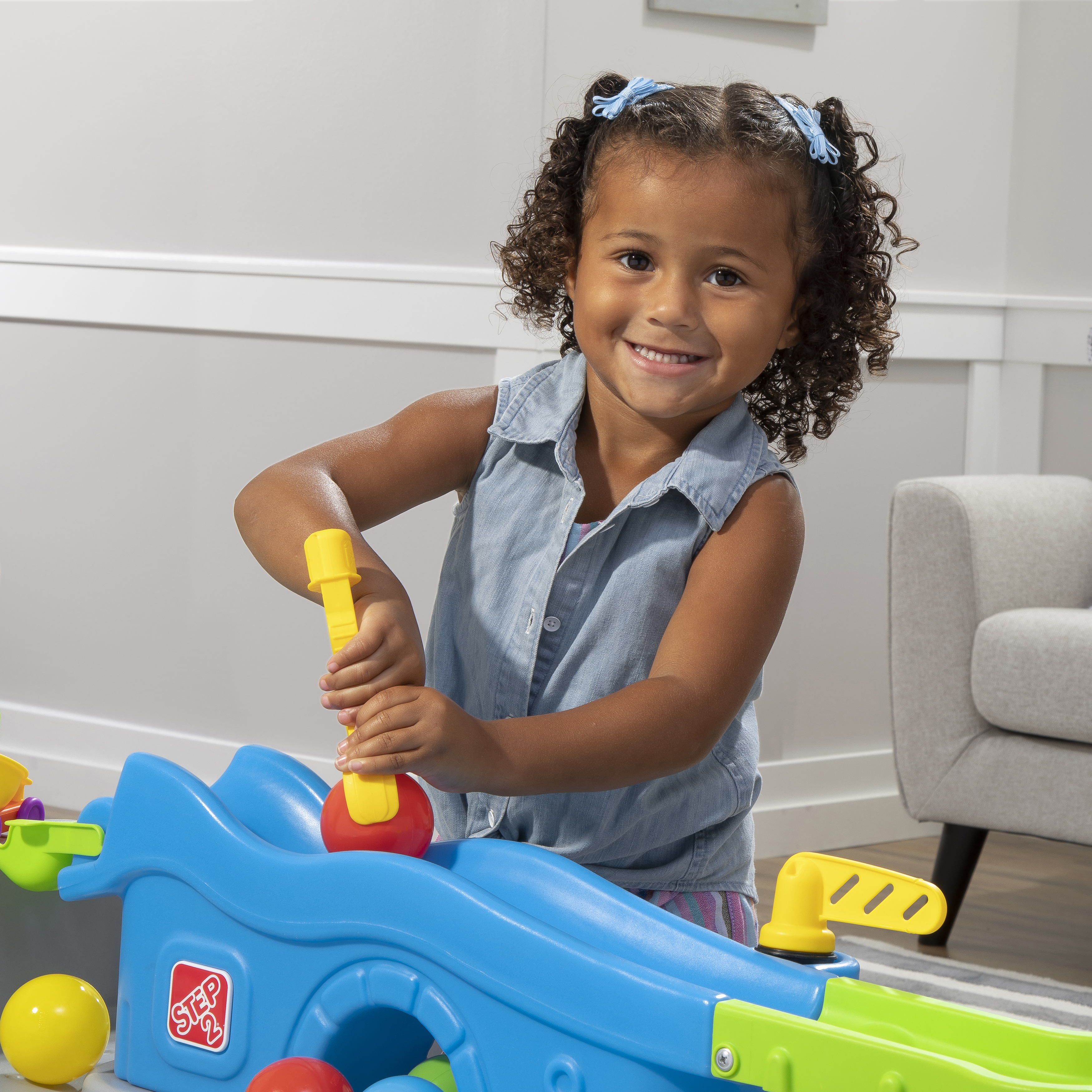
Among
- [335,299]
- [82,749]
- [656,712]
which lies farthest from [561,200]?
[82,749]

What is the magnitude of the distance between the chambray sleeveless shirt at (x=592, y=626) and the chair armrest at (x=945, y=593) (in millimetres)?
1121

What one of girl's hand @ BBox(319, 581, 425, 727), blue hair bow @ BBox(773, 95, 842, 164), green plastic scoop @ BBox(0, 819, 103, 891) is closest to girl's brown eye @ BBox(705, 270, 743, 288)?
blue hair bow @ BBox(773, 95, 842, 164)

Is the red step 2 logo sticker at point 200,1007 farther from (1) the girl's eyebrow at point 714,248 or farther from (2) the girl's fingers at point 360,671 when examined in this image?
(1) the girl's eyebrow at point 714,248

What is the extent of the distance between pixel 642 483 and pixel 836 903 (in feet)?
1.07

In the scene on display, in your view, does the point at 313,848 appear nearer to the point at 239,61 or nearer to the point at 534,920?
the point at 534,920

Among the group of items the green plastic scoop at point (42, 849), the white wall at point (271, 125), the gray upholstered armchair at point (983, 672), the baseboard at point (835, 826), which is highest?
the white wall at point (271, 125)

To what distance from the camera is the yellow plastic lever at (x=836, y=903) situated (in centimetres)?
60

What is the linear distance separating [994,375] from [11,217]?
181cm

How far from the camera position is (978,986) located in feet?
5.78

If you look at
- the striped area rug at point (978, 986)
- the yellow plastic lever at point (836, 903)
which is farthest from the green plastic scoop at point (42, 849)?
the striped area rug at point (978, 986)

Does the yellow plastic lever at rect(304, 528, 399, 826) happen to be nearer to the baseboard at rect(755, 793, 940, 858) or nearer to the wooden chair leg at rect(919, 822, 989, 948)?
the wooden chair leg at rect(919, 822, 989, 948)

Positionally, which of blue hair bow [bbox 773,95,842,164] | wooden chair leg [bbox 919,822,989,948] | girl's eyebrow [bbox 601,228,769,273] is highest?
blue hair bow [bbox 773,95,842,164]

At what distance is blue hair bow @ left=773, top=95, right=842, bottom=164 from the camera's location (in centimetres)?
86

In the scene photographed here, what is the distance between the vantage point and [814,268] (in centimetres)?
90
